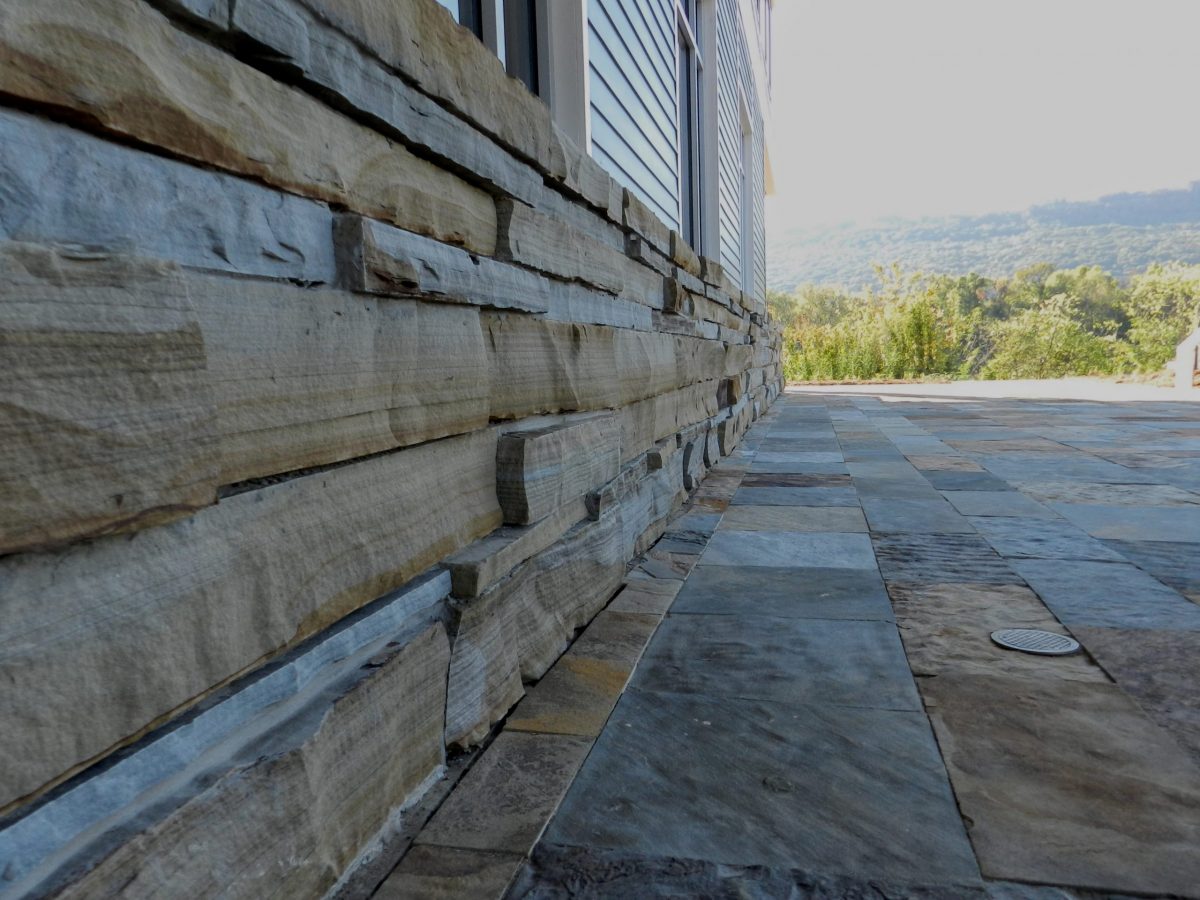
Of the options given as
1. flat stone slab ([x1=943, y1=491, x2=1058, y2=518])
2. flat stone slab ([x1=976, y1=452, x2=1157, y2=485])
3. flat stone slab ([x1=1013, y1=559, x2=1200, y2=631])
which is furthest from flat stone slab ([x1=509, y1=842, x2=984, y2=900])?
flat stone slab ([x1=976, y1=452, x2=1157, y2=485])

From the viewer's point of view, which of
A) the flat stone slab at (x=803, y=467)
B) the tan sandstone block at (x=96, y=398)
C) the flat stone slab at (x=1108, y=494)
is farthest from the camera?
the flat stone slab at (x=803, y=467)

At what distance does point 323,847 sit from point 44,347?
79cm

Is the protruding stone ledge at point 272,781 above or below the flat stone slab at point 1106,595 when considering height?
above

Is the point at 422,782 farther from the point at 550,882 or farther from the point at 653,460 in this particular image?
the point at 653,460

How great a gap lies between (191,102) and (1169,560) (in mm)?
3449

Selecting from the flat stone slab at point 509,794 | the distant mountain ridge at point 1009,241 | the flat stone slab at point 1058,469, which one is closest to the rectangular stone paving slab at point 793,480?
the flat stone slab at point 1058,469

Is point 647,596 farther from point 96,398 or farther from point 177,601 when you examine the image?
point 96,398

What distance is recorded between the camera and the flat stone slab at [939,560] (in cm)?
286

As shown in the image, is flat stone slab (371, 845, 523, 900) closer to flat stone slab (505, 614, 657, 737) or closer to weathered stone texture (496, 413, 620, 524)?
flat stone slab (505, 614, 657, 737)

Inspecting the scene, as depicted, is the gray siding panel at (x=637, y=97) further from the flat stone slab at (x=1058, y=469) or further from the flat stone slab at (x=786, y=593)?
the flat stone slab at (x=1058, y=469)

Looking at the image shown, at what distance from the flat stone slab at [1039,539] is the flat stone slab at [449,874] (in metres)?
2.58

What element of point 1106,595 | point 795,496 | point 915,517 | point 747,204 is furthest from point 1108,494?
point 747,204

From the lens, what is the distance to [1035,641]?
7.23ft

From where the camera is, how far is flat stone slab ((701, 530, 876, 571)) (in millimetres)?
3115
